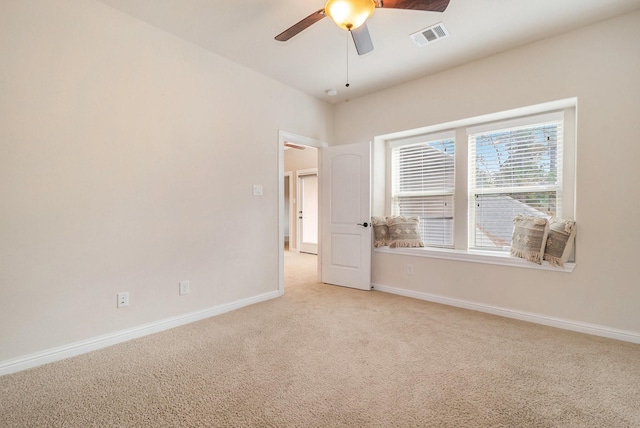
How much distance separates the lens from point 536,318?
2812 mm

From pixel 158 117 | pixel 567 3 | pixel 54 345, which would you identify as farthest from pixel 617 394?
pixel 158 117

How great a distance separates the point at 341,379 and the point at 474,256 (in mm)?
2151

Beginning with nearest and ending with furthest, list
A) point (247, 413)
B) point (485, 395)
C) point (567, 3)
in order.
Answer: point (247, 413) → point (485, 395) → point (567, 3)

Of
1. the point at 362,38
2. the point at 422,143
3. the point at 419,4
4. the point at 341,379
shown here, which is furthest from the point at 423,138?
the point at 341,379

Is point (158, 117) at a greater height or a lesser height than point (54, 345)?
greater

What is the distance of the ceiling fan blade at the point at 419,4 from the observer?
168 cm

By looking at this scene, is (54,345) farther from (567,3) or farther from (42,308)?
(567,3)

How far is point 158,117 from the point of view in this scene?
8.63 feet

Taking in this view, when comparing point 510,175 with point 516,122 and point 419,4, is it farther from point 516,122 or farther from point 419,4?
point 419,4

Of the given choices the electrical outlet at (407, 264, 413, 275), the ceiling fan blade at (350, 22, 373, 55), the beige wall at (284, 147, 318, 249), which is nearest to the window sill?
the electrical outlet at (407, 264, 413, 275)

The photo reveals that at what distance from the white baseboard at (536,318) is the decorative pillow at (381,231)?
0.63 metres

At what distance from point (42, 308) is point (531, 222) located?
4204 mm

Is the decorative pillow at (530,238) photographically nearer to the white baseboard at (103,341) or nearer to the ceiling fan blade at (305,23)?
the ceiling fan blade at (305,23)

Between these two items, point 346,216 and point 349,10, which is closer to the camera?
point 349,10
